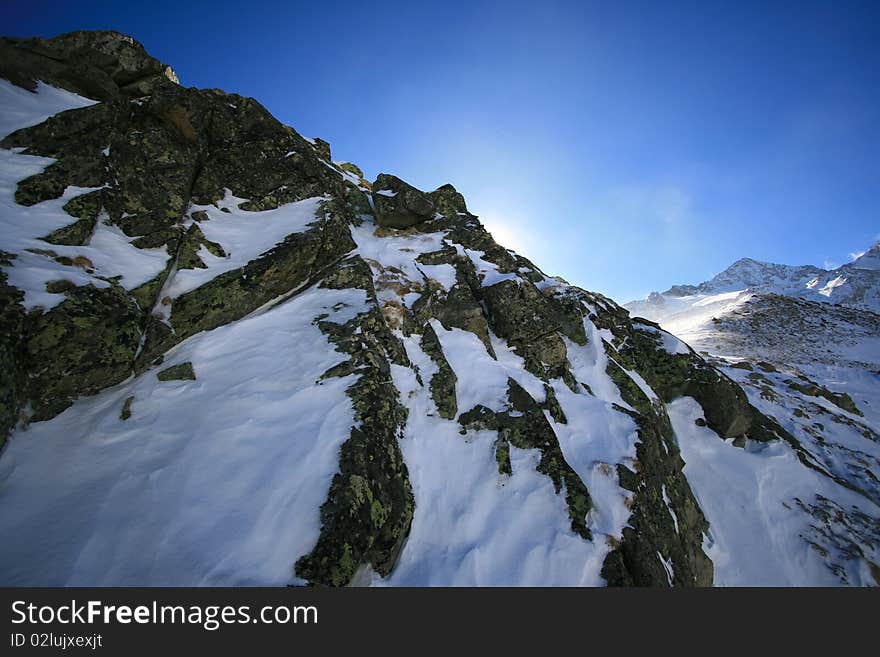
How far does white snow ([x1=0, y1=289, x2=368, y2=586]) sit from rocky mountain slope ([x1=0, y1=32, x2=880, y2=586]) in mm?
38

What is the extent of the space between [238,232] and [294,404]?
28.5 feet

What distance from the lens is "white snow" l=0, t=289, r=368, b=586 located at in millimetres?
4227

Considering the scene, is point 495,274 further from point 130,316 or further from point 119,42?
point 119,42

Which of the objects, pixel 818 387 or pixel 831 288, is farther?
pixel 831 288

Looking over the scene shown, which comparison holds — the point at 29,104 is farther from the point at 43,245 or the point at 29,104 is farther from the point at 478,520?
the point at 478,520

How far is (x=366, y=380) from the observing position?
7.36m

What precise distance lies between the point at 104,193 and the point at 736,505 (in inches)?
975

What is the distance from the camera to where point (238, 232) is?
11914mm

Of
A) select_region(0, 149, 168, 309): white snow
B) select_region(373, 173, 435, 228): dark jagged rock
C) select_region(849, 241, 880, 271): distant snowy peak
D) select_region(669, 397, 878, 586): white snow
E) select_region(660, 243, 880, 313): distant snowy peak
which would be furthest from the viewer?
select_region(849, 241, 880, 271): distant snowy peak

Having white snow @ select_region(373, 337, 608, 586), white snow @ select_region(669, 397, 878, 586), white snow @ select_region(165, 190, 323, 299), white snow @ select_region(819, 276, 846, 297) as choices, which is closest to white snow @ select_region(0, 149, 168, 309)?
white snow @ select_region(165, 190, 323, 299)

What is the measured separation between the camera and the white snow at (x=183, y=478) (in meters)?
4.23

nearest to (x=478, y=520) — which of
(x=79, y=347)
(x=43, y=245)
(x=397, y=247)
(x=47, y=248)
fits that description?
(x=79, y=347)

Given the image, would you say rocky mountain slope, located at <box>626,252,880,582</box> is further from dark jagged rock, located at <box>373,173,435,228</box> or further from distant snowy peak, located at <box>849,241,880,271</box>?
distant snowy peak, located at <box>849,241,880,271</box>
